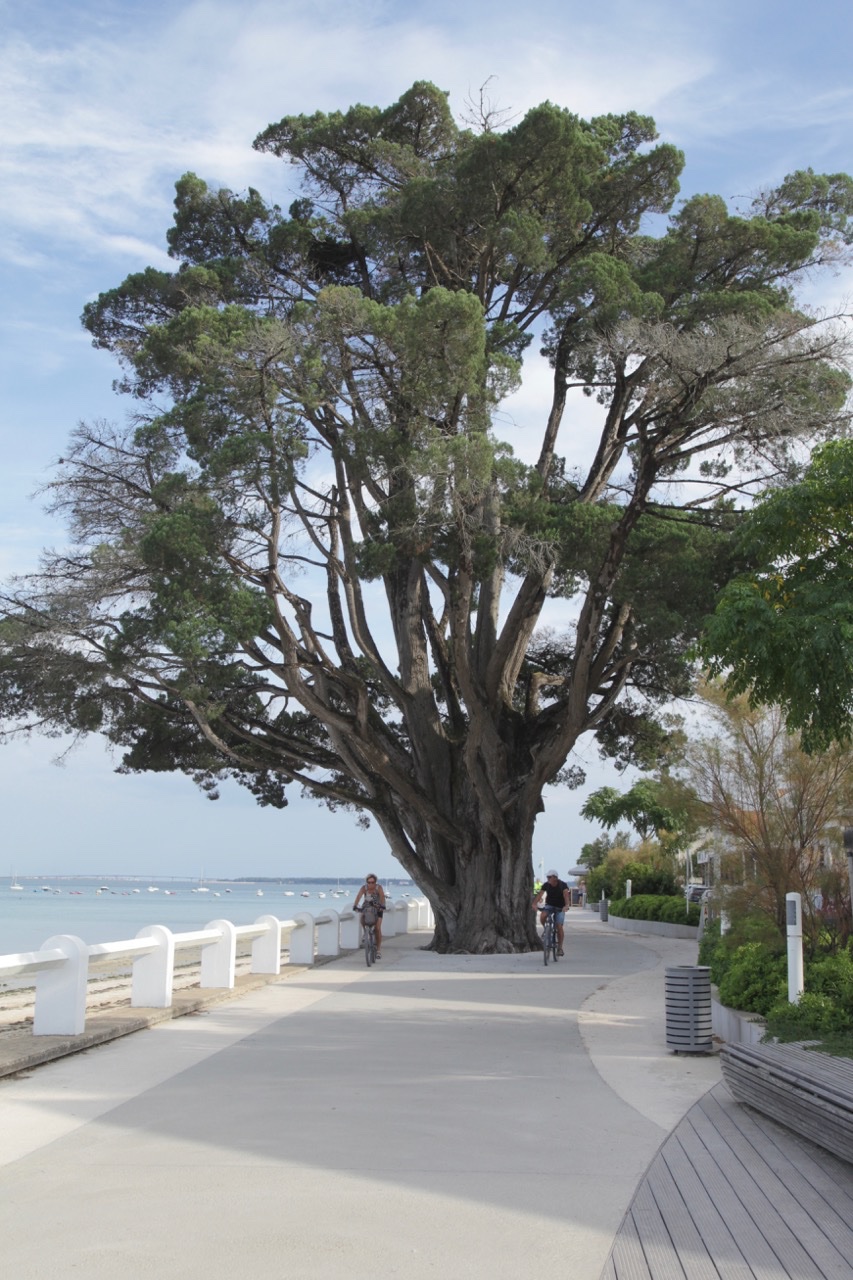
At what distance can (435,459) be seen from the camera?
1591 cm

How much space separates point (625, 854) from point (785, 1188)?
38774 mm

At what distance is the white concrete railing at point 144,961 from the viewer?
9.67 metres

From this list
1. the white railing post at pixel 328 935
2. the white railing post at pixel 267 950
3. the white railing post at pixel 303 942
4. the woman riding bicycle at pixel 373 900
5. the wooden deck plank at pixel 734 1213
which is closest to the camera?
the wooden deck plank at pixel 734 1213

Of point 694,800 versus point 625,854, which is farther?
point 625,854

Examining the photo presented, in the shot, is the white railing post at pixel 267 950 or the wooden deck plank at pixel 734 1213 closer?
the wooden deck plank at pixel 734 1213

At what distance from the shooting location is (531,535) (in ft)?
59.0

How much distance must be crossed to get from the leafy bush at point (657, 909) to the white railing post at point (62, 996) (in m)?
22.6

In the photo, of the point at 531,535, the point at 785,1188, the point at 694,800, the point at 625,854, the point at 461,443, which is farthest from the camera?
the point at 625,854

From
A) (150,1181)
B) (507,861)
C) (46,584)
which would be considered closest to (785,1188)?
(150,1181)

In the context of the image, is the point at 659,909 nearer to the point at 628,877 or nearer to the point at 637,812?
the point at 628,877

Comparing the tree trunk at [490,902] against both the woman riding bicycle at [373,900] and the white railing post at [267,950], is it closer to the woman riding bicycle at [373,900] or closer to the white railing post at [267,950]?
the woman riding bicycle at [373,900]

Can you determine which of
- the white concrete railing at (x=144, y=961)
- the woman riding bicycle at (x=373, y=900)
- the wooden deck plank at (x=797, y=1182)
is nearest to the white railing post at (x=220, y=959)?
the white concrete railing at (x=144, y=961)

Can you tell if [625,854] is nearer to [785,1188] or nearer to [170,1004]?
[170,1004]

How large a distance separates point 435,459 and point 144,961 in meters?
7.52
